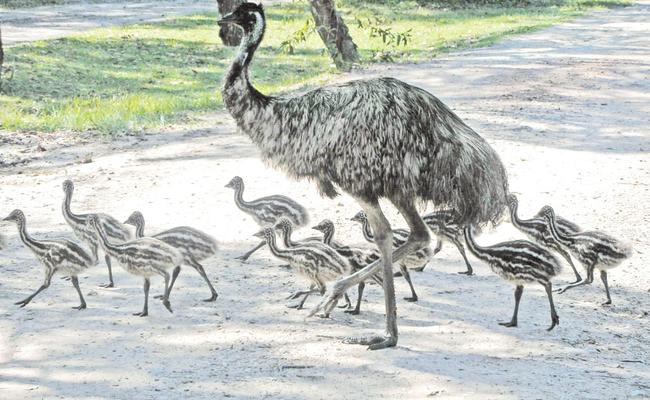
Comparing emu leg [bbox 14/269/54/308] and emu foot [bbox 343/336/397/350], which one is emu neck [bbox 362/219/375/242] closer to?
emu foot [bbox 343/336/397/350]

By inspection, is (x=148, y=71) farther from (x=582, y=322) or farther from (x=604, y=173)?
(x=582, y=322)

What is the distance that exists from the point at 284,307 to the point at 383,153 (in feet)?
6.38

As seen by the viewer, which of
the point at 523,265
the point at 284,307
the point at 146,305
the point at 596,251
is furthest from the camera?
the point at 596,251

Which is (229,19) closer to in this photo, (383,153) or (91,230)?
(383,153)

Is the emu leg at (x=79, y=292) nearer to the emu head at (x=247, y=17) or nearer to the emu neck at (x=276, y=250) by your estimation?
the emu neck at (x=276, y=250)

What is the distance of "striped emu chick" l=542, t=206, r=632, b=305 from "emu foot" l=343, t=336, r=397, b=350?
231 centimetres

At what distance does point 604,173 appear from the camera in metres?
13.9

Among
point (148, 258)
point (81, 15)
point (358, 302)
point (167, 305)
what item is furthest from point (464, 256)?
point (81, 15)

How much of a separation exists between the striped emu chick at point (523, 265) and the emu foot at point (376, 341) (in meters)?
1.07

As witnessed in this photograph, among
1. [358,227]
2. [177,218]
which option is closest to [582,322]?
[358,227]

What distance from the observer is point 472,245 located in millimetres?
9445

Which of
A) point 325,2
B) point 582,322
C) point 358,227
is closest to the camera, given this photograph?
point 582,322

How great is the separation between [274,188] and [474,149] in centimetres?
529

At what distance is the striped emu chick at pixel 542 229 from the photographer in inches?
404
